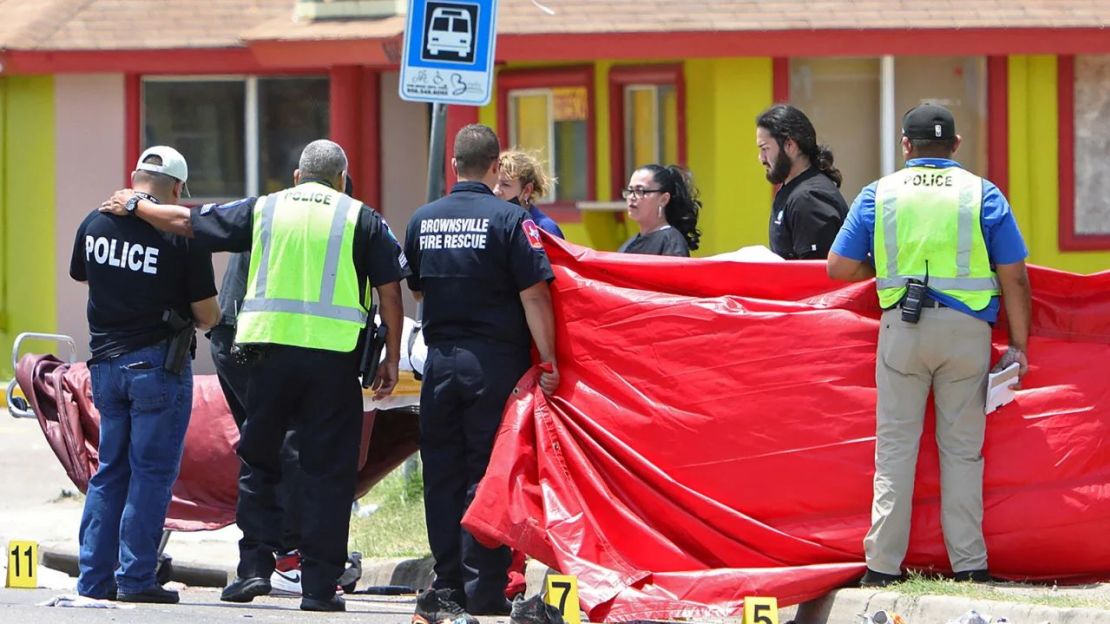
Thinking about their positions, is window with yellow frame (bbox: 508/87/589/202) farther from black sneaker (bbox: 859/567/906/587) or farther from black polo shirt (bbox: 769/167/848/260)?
black sneaker (bbox: 859/567/906/587)

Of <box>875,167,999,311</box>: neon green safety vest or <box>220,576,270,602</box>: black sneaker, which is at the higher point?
<box>875,167,999,311</box>: neon green safety vest

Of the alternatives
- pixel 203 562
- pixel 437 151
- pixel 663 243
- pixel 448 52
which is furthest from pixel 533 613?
pixel 437 151

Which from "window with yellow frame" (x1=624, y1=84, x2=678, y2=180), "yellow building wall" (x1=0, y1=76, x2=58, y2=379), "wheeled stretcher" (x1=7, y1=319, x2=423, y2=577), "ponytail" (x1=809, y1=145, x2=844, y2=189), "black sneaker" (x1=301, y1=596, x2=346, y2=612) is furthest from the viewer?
"yellow building wall" (x1=0, y1=76, x2=58, y2=379)

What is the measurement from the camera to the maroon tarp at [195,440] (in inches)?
359

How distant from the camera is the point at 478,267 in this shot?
755 centimetres

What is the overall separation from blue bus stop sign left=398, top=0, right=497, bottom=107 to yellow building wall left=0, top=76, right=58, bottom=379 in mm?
8683

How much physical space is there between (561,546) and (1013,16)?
29.1 ft

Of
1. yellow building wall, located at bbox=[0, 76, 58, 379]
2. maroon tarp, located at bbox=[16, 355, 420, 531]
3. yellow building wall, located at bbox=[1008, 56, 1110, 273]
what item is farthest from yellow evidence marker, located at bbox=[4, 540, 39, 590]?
yellow building wall, located at bbox=[1008, 56, 1110, 273]

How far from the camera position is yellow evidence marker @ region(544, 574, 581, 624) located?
7059 mm

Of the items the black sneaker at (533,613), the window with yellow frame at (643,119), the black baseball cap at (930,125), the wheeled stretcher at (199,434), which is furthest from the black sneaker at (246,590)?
the window with yellow frame at (643,119)

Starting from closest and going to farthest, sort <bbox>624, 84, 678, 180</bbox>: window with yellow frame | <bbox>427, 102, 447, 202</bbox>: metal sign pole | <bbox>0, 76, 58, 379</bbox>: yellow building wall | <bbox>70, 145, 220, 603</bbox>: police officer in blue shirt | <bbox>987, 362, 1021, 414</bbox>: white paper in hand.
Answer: <bbox>987, 362, 1021, 414</bbox>: white paper in hand
<bbox>70, 145, 220, 603</bbox>: police officer in blue shirt
<bbox>427, 102, 447, 202</bbox>: metal sign pole
<bbox>624, 84, 678, 180</bbox>: window with yellow frame
<bbox>0, 76, 58, 379</bbox>: yellow building wall

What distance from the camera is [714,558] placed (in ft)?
24.8

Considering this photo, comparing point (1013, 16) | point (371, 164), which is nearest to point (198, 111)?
point (371, 164)

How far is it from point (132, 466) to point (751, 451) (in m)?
2.70
